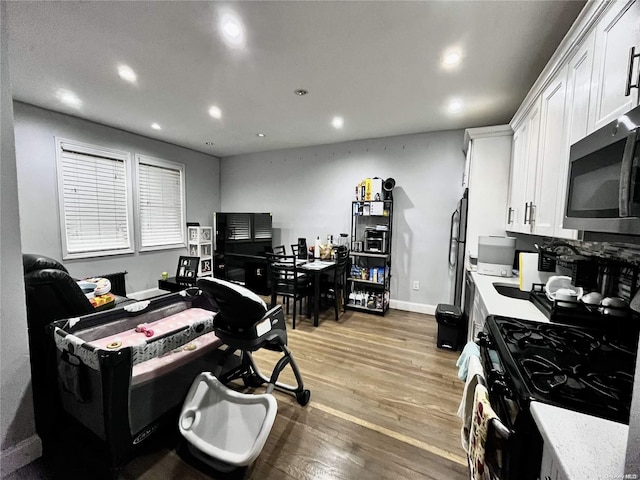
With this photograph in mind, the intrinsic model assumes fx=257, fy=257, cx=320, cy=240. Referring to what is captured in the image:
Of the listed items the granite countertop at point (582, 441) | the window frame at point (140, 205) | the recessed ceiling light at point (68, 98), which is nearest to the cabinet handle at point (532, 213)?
the granite countertop at point (582, 441)

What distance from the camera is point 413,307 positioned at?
396 centimetres

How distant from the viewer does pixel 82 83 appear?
2.45m

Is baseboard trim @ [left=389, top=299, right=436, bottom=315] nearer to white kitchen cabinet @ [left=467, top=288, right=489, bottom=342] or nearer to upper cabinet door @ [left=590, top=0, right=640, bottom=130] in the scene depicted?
white kitchen cabinet @ [left=467, top=288, right=489, bottom=342]

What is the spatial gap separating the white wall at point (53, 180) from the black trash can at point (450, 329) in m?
4.46

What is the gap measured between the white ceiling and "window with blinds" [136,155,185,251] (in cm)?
113

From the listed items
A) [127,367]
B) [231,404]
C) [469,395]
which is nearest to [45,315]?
[127,367]

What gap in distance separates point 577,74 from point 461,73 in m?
0.93

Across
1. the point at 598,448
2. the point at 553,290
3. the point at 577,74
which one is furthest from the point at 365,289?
the point at 598,448

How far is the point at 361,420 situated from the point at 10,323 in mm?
2160

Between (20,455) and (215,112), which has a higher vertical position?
(215,112)

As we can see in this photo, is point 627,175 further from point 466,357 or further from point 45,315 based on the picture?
point 45,315

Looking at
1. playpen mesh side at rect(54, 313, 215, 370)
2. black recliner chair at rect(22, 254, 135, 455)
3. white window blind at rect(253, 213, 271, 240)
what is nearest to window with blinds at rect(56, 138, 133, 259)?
white window blind at rect(253, 213, 271, 240)

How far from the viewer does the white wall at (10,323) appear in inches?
51.9

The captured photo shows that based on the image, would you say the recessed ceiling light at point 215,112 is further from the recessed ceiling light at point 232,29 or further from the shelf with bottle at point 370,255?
the shelf with bottle at point 370,255
